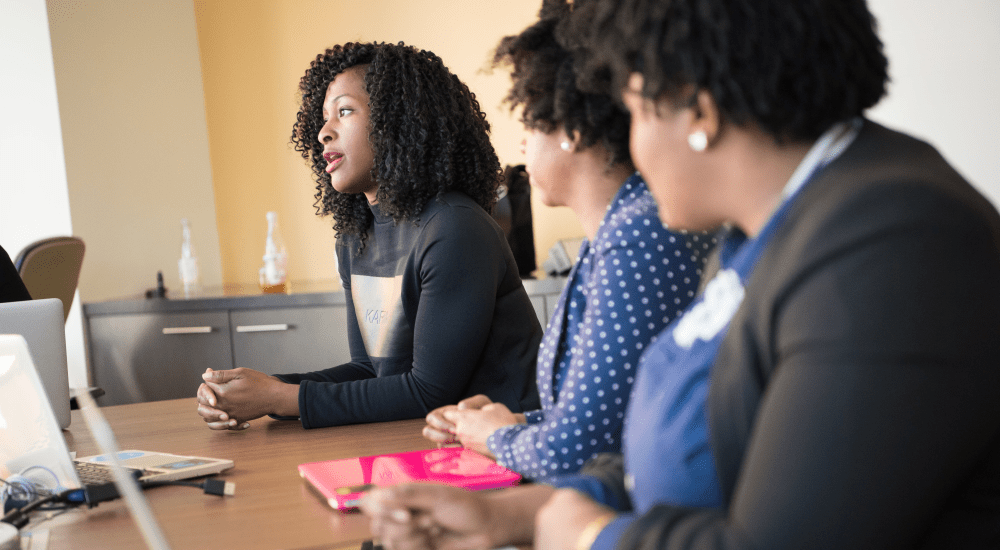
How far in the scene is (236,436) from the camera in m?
1.49

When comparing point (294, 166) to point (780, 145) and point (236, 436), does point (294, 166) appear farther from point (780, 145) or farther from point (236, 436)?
point (780, 145)

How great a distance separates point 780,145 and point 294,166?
3.68m

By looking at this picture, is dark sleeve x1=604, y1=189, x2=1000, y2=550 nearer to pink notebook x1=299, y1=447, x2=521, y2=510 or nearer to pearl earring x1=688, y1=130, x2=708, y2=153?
pearl earring x1=688, y1=130, x2=708, y2=153

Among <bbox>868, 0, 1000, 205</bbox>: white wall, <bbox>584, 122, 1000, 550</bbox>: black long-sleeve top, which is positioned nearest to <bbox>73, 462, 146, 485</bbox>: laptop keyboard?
<bbox>584, 122, 1000, 550</bbox>: black long-sleeve top

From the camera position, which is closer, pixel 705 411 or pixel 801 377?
pixel 801 377

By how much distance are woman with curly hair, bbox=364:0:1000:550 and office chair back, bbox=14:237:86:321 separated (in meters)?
2.77

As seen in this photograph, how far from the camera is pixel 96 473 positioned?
123 centimetres

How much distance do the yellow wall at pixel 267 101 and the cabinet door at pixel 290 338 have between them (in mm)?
713

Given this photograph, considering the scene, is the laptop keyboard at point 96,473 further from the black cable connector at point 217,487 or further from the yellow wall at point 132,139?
the yellow wall at point 132,139

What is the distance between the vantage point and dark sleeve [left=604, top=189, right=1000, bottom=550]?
0.56 meters

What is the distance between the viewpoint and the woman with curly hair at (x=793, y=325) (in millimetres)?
564

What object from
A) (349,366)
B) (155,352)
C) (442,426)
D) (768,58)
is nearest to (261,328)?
(155,352)

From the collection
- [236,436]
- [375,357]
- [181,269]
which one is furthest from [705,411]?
[181,269]

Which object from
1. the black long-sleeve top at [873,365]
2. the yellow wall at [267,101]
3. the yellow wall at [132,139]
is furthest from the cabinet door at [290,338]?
the black long-sleeve top at [873,365]
